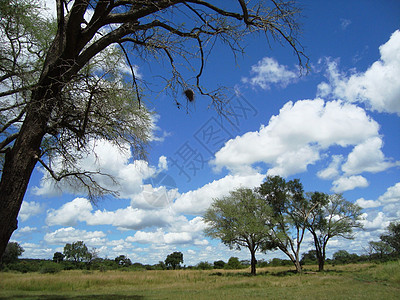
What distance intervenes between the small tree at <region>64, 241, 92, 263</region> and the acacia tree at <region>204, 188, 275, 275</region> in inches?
1154

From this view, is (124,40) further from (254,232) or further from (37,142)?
(254,232)

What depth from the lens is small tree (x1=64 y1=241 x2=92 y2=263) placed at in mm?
49641

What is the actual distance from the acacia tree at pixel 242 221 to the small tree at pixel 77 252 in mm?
29315

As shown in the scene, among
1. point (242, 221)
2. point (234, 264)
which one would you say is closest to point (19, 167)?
point (242, 221)

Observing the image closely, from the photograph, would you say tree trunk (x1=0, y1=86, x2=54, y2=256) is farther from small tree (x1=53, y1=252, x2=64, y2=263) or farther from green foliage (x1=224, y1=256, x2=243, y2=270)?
small tree (x1=53, y1=252, x2=64, y2=263)

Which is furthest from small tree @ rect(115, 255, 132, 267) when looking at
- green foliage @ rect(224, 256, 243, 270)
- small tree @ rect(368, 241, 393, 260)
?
small tree @ rect(368, 241, 393, 260)

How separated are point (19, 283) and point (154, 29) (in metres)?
20.0

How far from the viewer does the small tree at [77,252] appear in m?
49.6

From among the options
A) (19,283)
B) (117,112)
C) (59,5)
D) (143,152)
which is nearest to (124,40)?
(59,5)

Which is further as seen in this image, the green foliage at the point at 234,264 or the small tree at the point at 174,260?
the small tree at the point at 174,260

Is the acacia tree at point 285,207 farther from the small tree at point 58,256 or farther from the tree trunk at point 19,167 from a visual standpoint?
the small tree at point 58,256

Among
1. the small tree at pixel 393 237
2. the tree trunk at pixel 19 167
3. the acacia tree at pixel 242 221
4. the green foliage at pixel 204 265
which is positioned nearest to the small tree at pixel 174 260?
the green foliage at pixel 204 265

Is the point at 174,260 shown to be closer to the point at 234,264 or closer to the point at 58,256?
the point at 234,264

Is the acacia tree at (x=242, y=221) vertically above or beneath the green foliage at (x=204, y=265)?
above
